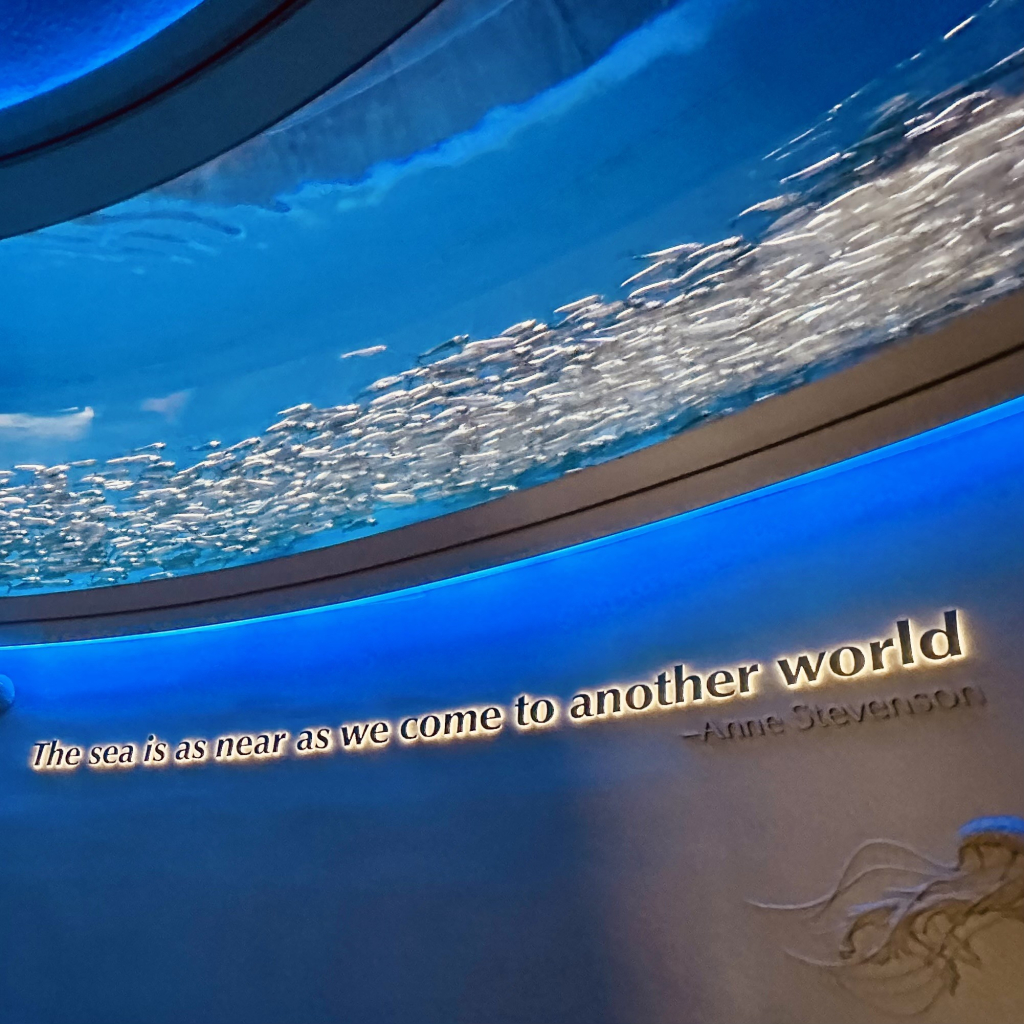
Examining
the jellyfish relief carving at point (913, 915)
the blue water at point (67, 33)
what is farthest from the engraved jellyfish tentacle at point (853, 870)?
the blue water at point (67, 33)

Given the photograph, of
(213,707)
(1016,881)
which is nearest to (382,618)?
(213,707)

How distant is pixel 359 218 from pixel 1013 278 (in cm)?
213

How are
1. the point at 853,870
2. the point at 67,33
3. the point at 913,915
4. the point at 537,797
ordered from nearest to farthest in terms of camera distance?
the point at 67,33 < the point at 913,915 < the point at 853,870 < the point at 537,797

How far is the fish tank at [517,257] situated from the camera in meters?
1.95

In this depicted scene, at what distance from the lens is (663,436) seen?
3.19 metres

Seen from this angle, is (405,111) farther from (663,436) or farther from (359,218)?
(663,436)

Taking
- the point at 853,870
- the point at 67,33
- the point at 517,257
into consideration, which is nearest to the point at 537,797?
the point at 853,870

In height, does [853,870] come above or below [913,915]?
above

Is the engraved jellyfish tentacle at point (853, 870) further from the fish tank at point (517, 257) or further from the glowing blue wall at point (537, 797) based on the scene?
the fish tank at point (517, 257)

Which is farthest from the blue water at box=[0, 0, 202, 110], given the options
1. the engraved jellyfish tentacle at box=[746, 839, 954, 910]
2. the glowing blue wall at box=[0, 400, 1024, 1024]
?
the engraved jellyfish tentacle at box=[746, 839, 954, 910]

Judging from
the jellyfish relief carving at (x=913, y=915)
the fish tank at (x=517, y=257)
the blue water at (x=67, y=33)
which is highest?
the blue water at (x=67, y=33)

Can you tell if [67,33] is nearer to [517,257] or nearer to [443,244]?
[443,244]

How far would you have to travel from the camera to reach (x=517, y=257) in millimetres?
2566

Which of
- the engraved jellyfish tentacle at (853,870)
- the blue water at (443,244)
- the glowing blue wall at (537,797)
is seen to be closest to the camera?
the blue water at (443,244)
